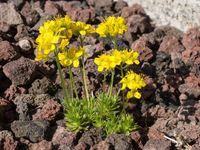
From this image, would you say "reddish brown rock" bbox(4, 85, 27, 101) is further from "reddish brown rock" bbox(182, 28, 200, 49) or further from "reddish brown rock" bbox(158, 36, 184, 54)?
"reddish brown rock" bbox(182, 28, 200, 49)

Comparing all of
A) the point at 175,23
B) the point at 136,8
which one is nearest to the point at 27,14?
the point at 136,8

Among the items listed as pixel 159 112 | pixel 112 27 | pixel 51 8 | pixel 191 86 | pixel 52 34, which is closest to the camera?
pixel 52 34

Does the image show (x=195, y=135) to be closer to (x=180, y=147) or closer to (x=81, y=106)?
(x=180, y=147)

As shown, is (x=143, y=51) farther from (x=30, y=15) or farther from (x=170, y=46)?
(x=30, y=15)

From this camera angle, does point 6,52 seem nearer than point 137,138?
No

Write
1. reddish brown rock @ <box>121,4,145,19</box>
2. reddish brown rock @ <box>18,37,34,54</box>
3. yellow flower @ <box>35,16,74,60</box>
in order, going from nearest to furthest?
1. yellow flower @ <box>35,16,74,60</box>
2. reddish brown rock @ <box>18,37,34,54</box>
3. reddish brown rock @ <box>121,4,145,19</box>

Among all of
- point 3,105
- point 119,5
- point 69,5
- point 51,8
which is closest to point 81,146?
point 3,105

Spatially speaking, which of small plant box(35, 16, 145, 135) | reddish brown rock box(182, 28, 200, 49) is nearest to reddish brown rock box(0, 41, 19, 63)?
small plant box(35, 16, 145, 135)
